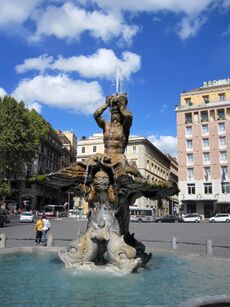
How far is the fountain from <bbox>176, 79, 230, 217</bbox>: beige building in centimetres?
5176

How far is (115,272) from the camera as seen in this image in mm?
8391

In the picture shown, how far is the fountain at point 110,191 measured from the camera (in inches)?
347

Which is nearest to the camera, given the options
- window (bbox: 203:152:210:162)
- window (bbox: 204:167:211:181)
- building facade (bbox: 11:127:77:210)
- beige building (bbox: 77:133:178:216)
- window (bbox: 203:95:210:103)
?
window (bbox: 204:167:211:181)

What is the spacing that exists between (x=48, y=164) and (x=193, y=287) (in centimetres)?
7894

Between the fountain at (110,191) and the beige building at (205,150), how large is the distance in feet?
170

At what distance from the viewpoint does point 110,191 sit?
940 cm

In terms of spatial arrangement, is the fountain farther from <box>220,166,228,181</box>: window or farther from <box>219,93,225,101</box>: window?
<box>219,93,225,101</box>: window

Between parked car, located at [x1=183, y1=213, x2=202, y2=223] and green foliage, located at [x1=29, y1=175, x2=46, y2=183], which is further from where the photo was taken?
parked car, located at [x1=183, y1=213, x2=202, y2=223]

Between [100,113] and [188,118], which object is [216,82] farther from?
[100,113]

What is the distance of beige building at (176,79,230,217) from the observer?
60.2 meters

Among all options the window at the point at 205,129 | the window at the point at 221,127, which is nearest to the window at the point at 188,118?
the window at the point at 205,129

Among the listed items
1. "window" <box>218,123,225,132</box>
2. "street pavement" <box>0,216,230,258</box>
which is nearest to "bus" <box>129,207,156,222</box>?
"window" <box>218,123,225,132</box>

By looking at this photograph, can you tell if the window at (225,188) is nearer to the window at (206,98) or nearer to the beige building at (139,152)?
the window at (206,98)

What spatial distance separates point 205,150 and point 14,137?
3394 centimetres
